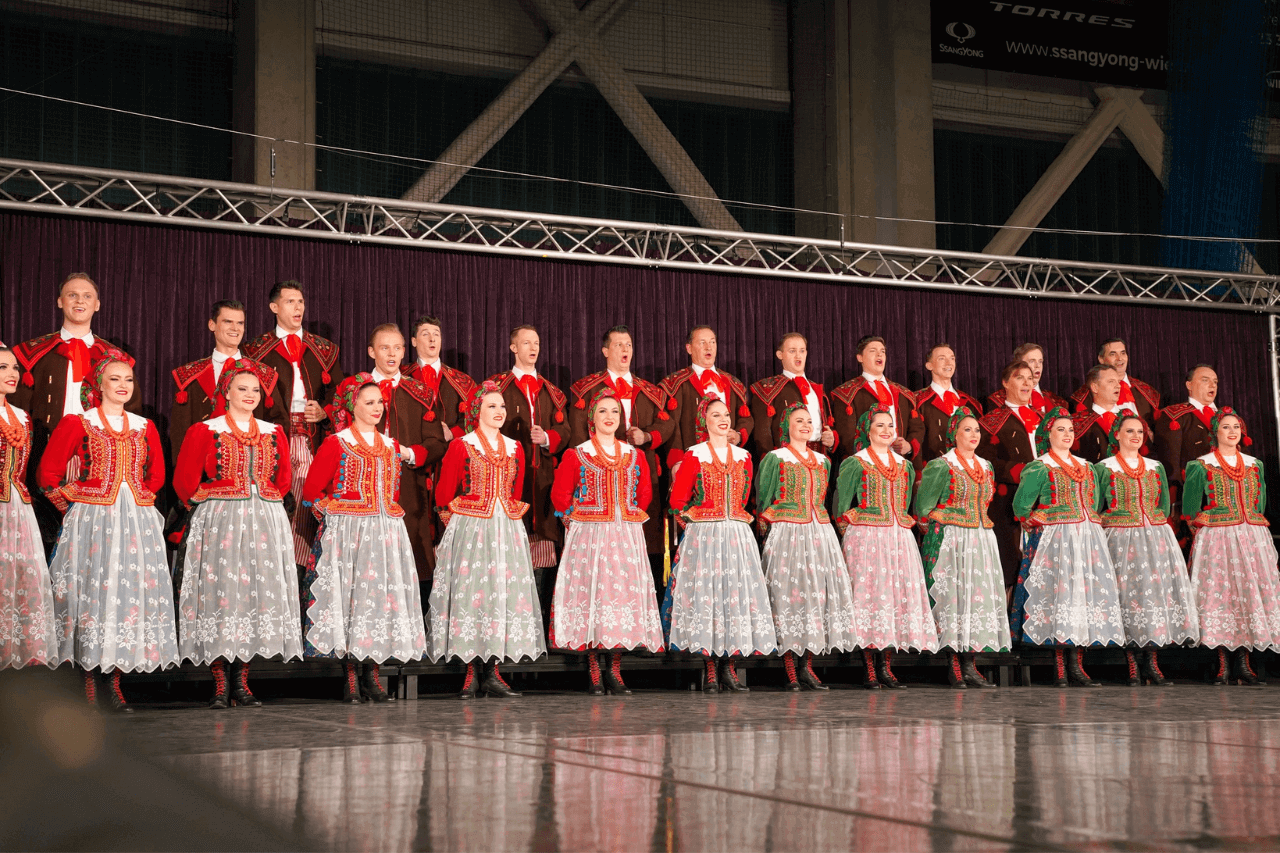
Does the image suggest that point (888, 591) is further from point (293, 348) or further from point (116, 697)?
point (116, 697)

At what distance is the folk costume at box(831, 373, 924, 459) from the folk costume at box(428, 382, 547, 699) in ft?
6.54

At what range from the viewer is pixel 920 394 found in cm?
705

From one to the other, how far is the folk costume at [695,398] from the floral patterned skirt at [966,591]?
1.07 metres

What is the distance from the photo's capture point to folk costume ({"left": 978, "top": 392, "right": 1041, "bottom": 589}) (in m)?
6.98

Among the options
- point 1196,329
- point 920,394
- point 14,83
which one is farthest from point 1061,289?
point 14,83

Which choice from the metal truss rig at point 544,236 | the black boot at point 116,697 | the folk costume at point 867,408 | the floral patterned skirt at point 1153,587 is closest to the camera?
the black boot at point 116,697

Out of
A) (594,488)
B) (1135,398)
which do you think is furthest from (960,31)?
(594,488)

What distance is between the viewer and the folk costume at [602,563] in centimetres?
554

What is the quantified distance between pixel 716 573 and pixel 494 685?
104 centimetres

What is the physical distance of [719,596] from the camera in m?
5.71

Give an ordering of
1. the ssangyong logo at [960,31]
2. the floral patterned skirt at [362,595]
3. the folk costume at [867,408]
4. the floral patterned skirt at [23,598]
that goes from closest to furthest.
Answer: the floral patterned skirt at [23,598], the floral patterned skirt at [362,595], the folk costume at [867,408], the ssangyong logo at [960,31]

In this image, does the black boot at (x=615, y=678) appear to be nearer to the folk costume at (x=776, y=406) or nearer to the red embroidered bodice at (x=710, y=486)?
the red embroidered bodice at (x=710, y=486)

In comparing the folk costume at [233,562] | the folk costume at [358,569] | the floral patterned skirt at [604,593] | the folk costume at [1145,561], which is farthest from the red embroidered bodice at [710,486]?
the folk costume at [1145,561]

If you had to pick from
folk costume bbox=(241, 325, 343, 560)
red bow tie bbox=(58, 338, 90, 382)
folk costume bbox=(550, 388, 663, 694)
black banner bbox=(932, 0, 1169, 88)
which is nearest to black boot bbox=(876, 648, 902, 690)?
folk costume bbox=(550, 388, 663, 694)
